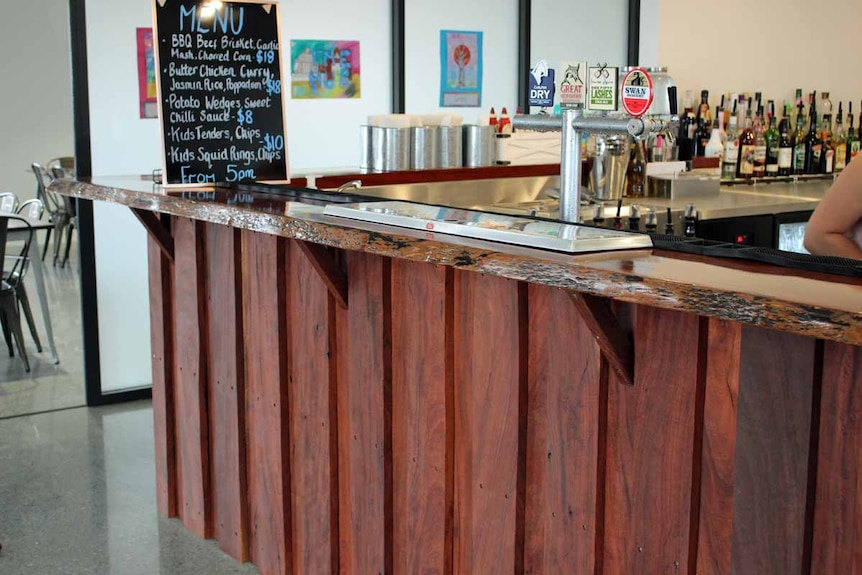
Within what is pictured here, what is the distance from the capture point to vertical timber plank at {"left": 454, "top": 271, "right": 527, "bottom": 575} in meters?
2.37

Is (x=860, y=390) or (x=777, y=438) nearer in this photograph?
(x=860, y=390)

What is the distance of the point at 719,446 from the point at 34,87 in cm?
411

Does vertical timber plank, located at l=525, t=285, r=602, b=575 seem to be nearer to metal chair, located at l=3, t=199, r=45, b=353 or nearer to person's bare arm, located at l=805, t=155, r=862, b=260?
person's bare arm, located at l=805, t=155, r=862, b=260

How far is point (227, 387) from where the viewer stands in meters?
3.41

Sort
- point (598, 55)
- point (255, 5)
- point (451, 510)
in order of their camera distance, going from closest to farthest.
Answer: point (451, 510)
point (255, 5)
point (598, 55)

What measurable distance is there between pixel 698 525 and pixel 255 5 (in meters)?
2.18

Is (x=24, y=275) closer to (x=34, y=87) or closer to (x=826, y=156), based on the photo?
(x=34, y=87)

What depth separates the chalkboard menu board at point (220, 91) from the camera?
3.30m

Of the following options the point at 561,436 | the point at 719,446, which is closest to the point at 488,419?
the point at 561,436

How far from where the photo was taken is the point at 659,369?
206cm

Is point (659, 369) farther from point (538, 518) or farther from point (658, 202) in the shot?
point (658, 202)

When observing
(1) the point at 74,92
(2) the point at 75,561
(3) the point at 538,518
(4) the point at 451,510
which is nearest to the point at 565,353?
(3) the point at 538,518

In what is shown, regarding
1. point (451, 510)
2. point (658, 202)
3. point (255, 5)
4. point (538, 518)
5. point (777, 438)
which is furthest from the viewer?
point (658, 202)

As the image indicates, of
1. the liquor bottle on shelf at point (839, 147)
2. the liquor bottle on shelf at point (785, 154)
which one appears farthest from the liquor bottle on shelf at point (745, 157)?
the liquor bottle on shelf at point (839, 147)
